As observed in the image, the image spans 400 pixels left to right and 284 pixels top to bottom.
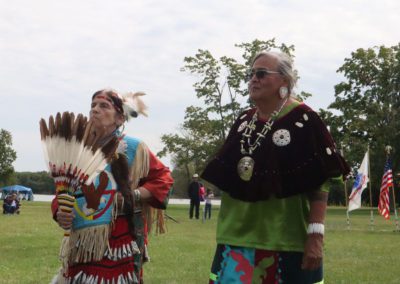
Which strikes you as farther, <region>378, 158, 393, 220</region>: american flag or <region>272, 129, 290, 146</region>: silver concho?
<region>378, 158, 393, 220</region>: american flag

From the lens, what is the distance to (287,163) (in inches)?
128

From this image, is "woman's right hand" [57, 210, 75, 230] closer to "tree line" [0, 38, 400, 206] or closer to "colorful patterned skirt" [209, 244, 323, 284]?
"colorful patterned skirt" [209, 244, 323, 284]

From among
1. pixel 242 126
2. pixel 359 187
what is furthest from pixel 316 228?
pixel 359 187

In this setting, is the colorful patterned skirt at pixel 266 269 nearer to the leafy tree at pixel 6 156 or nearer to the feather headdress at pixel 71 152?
the feather headdress at pixel 71 152

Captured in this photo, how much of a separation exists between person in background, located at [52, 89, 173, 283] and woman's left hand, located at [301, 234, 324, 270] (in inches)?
45.5

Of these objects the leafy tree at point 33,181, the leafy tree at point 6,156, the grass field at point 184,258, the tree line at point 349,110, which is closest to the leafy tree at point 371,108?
the tree line at point 349,110

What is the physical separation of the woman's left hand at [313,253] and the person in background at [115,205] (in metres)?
1.16

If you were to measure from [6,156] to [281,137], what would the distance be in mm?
68204

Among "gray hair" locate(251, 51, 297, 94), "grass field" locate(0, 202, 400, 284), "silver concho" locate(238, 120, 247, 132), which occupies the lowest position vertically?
"grass field" locate(0, 202, 400, 284)

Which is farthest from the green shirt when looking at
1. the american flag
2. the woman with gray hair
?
the american flag

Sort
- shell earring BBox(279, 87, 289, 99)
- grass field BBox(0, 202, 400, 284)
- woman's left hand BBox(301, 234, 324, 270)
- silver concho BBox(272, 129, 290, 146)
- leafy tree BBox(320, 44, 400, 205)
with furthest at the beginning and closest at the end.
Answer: leafy tree BBox(320, 44, 400, 205) → grass field BBox(0, 202, 400, 284) → shell earring BBox(279, 87, 289, 99) → silver concho BBox(272, 129, 290, 146) → woman's left hand BBox(301, 234, 324, 270)

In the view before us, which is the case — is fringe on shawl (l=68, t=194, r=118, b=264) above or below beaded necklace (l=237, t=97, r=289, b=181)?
below

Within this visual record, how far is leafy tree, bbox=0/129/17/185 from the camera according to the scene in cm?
6774

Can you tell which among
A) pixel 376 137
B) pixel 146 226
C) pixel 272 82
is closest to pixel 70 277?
pixel 146 226
